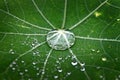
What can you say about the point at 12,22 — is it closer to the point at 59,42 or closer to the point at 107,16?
the point at 59,42

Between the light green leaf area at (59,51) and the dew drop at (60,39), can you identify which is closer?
the light green leaf area at (59,51)

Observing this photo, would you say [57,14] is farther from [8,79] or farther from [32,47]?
[8,79]

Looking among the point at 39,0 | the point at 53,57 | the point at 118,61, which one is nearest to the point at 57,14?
the point at 39,0

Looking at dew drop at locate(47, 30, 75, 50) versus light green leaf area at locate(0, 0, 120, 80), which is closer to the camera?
light green leaf area at locate(0, 0, 120, 80)

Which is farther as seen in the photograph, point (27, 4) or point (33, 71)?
point (27, 4)

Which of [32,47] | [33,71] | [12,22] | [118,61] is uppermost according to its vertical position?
[12,22]

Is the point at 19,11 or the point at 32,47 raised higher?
the point at 19,11
